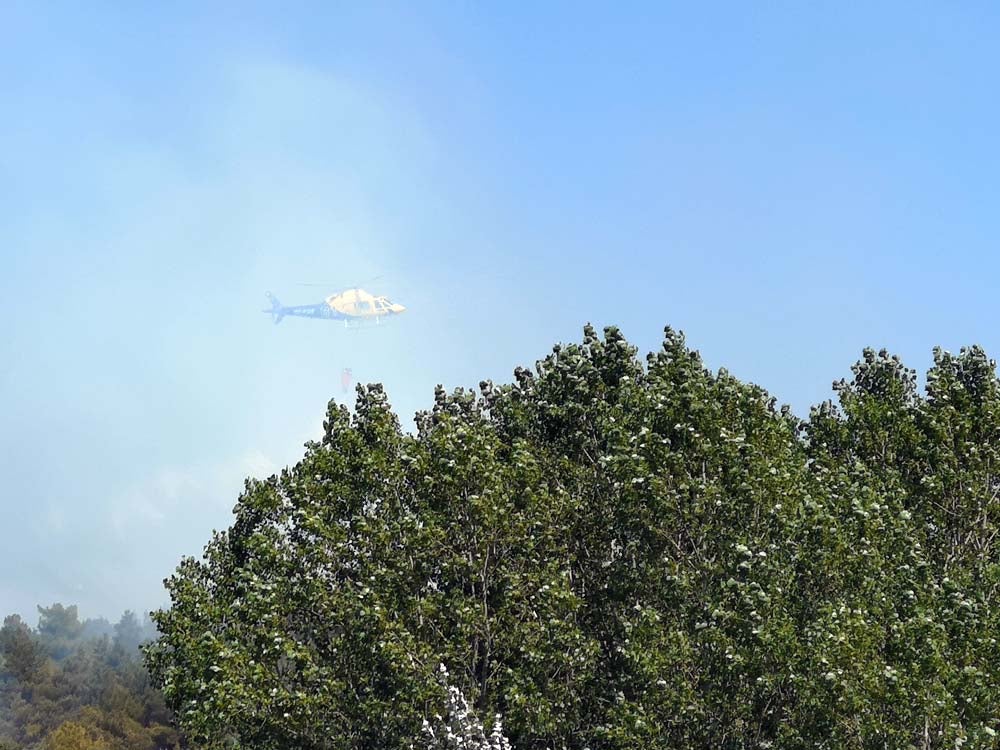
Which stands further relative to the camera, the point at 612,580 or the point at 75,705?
the point at 75,705

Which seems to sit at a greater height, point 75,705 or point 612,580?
point 75,705

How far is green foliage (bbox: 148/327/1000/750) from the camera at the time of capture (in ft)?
76.0

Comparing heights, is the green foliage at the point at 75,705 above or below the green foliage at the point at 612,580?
above

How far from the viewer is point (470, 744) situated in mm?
23922

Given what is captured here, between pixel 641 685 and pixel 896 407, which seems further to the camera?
pixel 896 407

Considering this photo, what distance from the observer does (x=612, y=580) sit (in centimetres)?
2641

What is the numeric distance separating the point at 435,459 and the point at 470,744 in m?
6.06

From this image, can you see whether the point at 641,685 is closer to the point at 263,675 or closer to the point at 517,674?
the point at 517,674

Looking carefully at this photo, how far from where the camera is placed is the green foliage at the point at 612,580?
2316 cm

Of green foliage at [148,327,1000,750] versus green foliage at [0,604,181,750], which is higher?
green foliage at [0,604,181,750]

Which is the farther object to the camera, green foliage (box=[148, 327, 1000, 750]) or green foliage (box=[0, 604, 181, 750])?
green foliage (box=[0, 604, 181, 750])

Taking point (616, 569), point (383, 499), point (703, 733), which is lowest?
point (703, 733)

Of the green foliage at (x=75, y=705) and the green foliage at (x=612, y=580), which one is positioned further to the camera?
the green foliage at (x=75, y=705)

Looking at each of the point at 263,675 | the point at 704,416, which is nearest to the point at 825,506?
the point at 704,416
